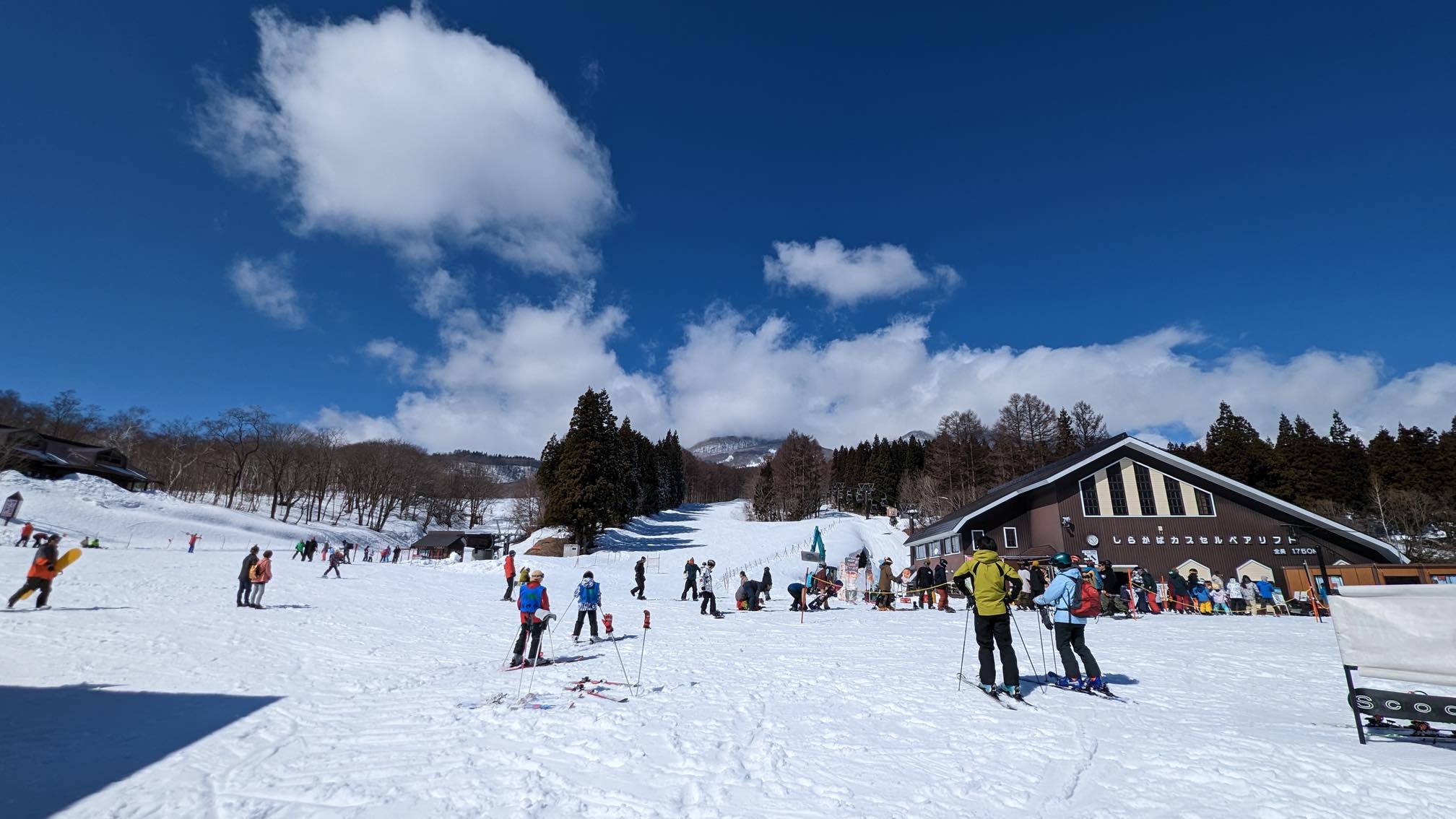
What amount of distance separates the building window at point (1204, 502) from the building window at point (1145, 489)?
2.15 meters

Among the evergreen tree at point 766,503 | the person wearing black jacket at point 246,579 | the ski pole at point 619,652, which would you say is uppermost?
the evergreen tree at point 766,503

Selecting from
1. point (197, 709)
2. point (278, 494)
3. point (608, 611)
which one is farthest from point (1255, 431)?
point (278, 494)

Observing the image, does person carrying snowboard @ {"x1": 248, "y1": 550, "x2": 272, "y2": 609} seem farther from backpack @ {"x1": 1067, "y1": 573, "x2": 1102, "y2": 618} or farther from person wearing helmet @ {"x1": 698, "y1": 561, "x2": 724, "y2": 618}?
backpack @ {"x1": 1067, "y1": 573, "x2": 1102, "y2": 618}

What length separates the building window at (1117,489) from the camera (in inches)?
1180

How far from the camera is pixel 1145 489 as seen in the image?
30.3m

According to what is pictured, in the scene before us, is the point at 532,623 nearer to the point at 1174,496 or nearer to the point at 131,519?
the point at 1174,496

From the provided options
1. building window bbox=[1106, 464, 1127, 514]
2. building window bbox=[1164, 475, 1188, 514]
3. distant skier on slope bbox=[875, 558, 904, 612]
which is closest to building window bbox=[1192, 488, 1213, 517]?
building window bbox=[1164, 475, 1188, 514]

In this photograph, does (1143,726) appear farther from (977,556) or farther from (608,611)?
(608,611)

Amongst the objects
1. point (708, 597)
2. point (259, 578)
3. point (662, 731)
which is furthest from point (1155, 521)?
point (259, 578)

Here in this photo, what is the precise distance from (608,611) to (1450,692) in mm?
18388

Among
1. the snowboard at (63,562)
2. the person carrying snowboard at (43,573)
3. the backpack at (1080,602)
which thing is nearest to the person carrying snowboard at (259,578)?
the snowboard at (63,562)

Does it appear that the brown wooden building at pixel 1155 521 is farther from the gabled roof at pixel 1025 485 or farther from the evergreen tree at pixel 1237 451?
the evergreen tree at pixel 1237 451

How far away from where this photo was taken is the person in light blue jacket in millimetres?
8312

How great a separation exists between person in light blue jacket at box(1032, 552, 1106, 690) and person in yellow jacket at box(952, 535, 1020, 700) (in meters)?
0.54
